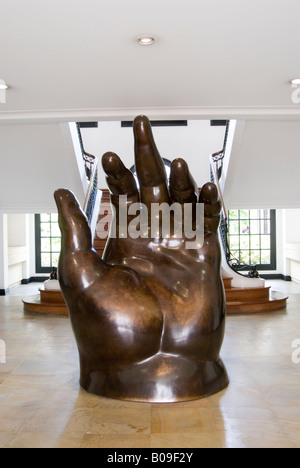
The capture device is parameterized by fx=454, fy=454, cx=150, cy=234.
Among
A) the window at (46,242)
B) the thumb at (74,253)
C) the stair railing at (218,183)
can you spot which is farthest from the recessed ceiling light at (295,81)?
the window at (46,242)

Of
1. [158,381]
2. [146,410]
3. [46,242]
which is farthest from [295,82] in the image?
[46,242]

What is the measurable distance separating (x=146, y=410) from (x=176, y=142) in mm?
8705

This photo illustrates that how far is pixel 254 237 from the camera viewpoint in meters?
10.3

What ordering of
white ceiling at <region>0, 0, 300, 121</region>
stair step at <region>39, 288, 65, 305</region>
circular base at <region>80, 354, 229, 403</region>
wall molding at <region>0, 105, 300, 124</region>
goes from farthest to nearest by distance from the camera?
stair step at <region>39, 288, 65, 305</region> < wall molding at <region>0, 105, 300, 124</region> < white ceiling at <region>0, 0, 300, 121</region> < circular base at <region>80, 354, 229, 403</region>

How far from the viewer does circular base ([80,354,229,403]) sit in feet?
7.40

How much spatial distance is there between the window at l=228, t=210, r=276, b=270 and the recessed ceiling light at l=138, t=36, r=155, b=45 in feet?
23.7

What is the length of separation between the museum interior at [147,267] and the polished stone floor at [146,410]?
1 cm

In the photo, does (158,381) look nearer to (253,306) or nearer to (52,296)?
(253,306)

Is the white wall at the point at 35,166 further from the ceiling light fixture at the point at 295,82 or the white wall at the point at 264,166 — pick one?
the ceiling light fixture at the point at 295,82

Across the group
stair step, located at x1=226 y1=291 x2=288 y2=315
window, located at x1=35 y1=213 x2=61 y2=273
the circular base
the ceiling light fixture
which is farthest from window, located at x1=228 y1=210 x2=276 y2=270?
the circular base

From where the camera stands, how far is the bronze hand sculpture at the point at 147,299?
90.0 inches

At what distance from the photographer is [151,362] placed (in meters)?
2.30

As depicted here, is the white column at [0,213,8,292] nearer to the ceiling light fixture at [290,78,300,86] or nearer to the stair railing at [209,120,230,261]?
the stair railing at [209,120,230,261]

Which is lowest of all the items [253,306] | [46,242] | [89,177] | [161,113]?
[253,306]
